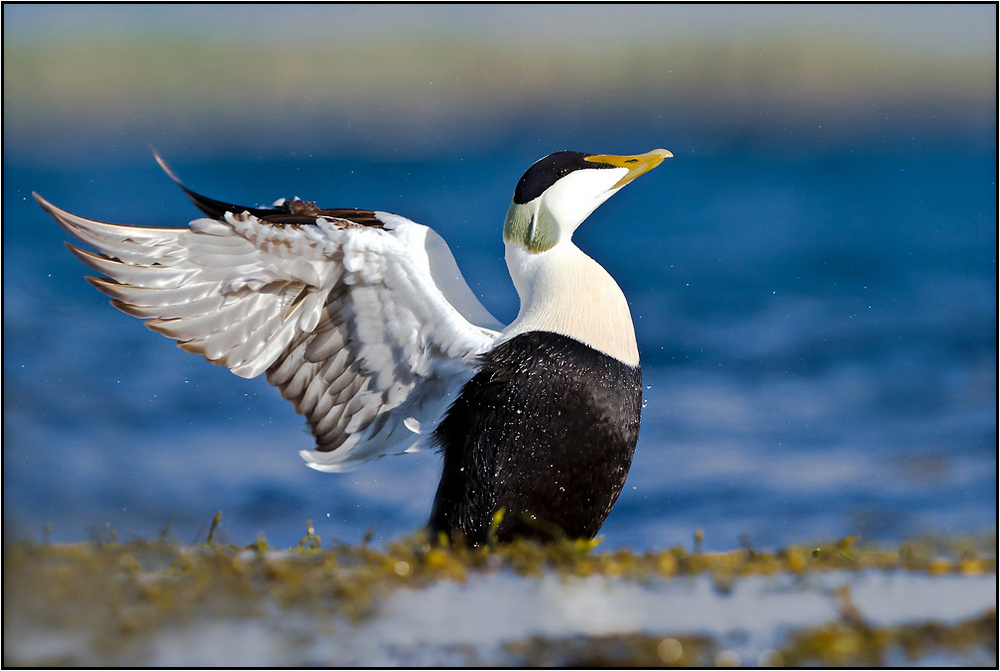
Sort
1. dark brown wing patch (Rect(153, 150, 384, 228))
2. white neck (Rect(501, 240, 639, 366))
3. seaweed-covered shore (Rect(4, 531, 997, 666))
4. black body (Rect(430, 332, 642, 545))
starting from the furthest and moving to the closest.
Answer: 1. dark brown wing patch (Rect(153, 150, 384, 228))
2. white neck (Rect(501, 240, 639, 366))
3. black body (Rect(430, 332, 642, 545))
4. seaweed-covered shore (Rect(4, 531, 997, 666))

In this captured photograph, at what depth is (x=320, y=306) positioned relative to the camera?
14.8 ft

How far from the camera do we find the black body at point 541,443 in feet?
14.2

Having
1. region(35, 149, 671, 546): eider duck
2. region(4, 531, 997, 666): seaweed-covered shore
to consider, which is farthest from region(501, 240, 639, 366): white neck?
region(4, 531, 997, 666): seaweed-covered shore

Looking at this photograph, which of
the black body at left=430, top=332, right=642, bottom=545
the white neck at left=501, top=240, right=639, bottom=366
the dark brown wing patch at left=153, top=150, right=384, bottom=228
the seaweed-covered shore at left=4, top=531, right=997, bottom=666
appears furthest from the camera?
the dark brown wing patch at left=153, top=150, right=384, bottom=228

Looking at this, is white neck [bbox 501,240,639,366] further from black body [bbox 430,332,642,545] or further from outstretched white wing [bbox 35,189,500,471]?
outstretched white wing [bbox 35,189,500,471]

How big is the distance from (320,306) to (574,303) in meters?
1.06

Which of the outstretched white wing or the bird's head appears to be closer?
the outstretched white wing

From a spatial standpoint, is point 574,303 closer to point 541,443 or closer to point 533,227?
point 533,227

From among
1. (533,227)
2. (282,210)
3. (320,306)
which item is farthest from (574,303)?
(282,210)

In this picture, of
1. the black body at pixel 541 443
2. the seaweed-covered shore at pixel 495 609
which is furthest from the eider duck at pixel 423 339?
the seaweed-covered shore at pixel 495 609

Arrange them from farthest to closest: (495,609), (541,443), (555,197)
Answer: (555,197) → (541,443) → (495,609)

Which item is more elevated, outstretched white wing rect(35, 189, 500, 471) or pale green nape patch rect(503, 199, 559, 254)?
pale green nape patch rect(503, 199, 559, 254)

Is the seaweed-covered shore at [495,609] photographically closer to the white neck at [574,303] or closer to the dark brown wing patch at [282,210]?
the white neck at [574,303]

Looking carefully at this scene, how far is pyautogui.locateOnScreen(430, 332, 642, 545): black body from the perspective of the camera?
4320 millimetres
